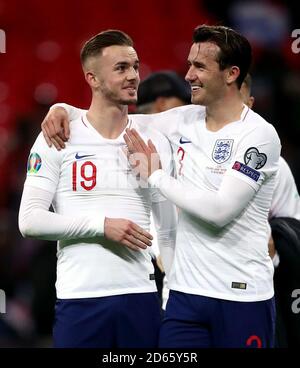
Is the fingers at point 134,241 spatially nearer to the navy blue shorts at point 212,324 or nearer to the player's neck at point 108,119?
the navy blue shorts at point 212,324


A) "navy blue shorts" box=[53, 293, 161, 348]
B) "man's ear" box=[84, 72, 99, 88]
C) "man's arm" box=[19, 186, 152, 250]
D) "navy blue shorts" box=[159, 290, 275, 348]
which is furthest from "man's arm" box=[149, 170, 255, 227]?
"man's ear" box=[84, 72, 99, 88]

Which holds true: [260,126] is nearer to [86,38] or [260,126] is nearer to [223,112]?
[223,112]

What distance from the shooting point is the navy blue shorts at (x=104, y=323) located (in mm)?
3980

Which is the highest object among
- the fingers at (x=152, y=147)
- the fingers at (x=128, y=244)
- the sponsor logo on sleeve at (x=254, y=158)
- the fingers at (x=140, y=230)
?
the fingers at (x=152, y=147)

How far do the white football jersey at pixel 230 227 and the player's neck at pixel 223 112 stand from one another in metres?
0.03

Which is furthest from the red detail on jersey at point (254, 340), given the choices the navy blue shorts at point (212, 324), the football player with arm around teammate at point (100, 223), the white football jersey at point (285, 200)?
the white football jersey at point (285, 200)

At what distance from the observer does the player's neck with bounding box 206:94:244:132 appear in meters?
4.13

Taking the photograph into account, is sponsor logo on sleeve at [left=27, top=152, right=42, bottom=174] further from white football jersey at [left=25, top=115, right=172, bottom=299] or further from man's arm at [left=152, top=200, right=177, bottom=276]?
man's arm at [left=152, top=200, right=177, bottom=276]

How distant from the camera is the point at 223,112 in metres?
4.14

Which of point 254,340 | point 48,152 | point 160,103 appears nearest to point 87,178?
point 48,152

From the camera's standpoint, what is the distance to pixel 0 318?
641cm

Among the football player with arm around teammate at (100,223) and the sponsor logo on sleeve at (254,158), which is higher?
the sponsor logo on sleeve at (254,158)
